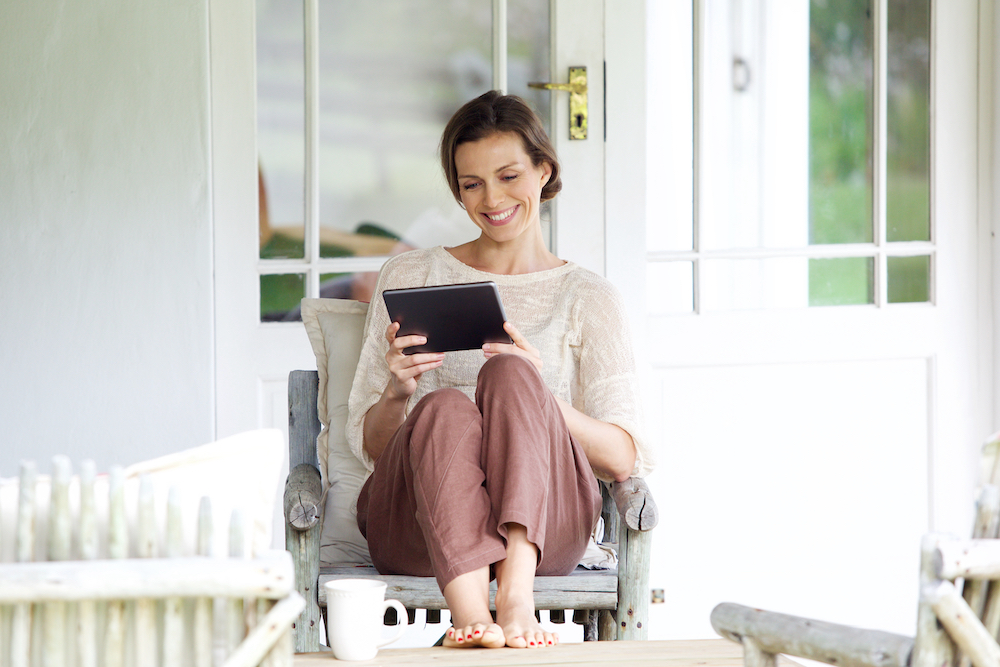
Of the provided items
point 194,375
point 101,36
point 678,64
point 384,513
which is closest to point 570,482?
point 384,513

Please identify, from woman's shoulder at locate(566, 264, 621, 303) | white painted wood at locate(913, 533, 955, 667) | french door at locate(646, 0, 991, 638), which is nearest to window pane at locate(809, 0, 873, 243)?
french door at locate(646, 0, 991, 638)

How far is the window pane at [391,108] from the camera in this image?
259 centimetres

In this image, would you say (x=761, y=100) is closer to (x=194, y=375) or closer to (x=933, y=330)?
(x=933, y=330)

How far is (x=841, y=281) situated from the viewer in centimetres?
278

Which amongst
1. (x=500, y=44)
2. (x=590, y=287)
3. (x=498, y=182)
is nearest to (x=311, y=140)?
(x=500, y=44)

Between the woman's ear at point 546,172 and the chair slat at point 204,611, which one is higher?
the woman's ear at point 546,172

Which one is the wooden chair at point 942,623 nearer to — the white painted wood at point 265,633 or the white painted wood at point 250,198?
the white painted wood at point 265,633

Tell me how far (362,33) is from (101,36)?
659 mm

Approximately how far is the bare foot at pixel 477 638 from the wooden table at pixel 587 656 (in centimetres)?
4

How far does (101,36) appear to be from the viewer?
2463 millimetres

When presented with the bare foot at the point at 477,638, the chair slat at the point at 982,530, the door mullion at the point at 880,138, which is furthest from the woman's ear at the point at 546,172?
the chair slat at the point at 982,530

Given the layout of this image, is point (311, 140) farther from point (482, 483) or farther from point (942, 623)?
point (942, 623)

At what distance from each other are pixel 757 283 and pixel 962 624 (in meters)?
2.06

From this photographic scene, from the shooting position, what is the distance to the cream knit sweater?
1912mm
